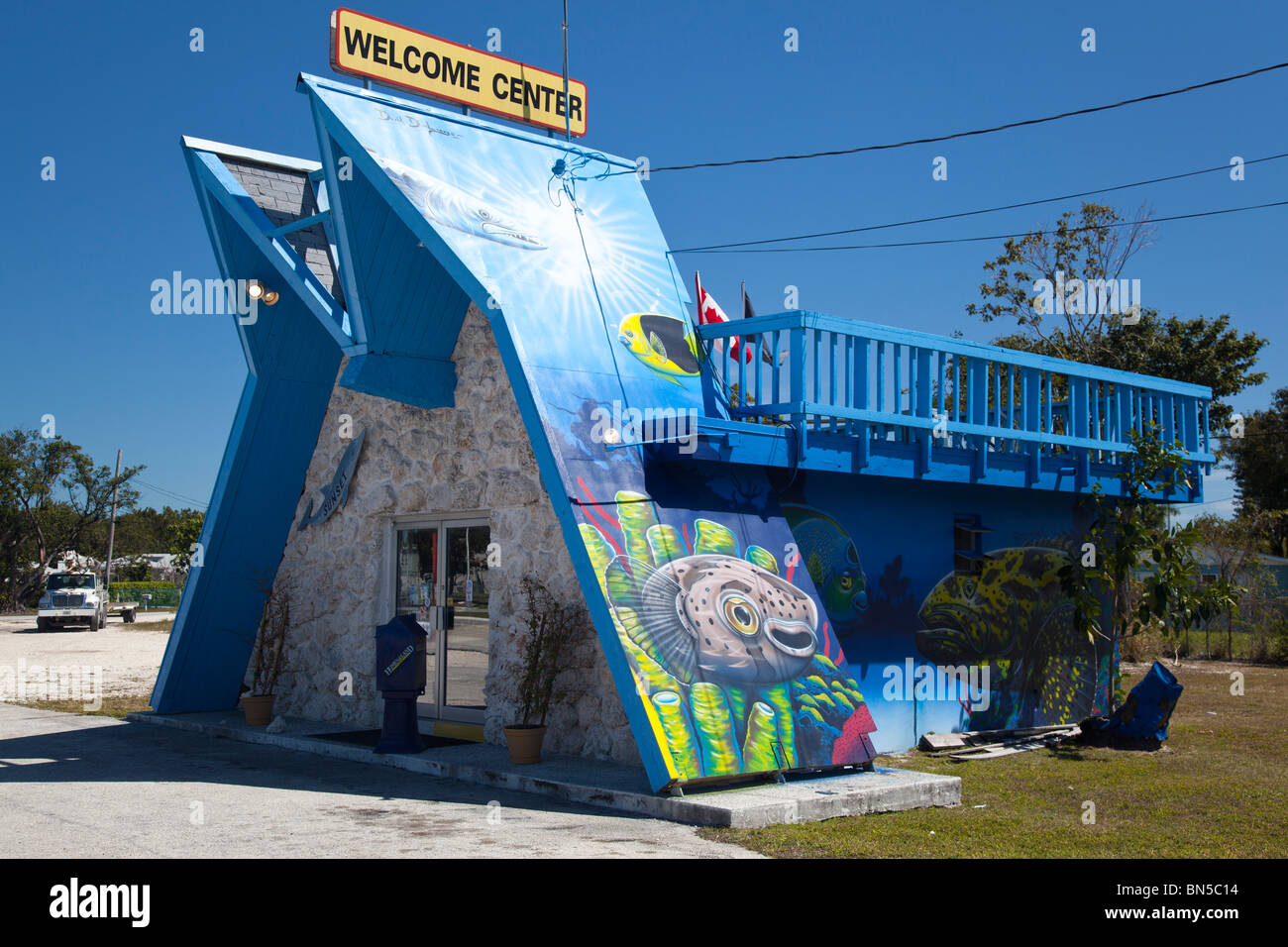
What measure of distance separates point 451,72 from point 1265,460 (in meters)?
37.8

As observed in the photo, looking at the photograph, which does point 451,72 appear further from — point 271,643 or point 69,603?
point 69,603

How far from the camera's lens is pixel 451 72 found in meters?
12.8

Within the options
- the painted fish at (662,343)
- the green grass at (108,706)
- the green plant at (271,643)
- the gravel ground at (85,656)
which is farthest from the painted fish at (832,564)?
the gravel ground at (85,656)

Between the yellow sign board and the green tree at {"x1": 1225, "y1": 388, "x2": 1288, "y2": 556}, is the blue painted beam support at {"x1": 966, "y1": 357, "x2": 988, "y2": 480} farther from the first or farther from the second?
the green tree at {"x1": 1225, "y1": 388, "x2": 1288, "y2": 556}

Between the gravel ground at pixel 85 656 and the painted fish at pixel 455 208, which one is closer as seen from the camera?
the painted fish at pixel 455 208

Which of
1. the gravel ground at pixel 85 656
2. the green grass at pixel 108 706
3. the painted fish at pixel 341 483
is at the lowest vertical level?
the gravel ground at pixel 85 656

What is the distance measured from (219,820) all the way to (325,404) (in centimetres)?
696

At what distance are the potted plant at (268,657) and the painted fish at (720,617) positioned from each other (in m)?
6.01

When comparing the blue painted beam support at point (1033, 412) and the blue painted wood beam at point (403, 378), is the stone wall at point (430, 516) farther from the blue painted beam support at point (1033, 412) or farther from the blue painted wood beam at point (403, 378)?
the blue painted beam support at point (1033, 412)

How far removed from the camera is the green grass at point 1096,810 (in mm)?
7629

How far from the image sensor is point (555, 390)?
996cm

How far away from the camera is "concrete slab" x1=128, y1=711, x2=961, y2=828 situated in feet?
26.8

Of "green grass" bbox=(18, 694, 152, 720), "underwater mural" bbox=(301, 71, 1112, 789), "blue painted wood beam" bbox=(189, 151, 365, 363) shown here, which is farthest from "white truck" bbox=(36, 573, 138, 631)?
"underwater mural" bbox=(301, 71, 1112, 789)
